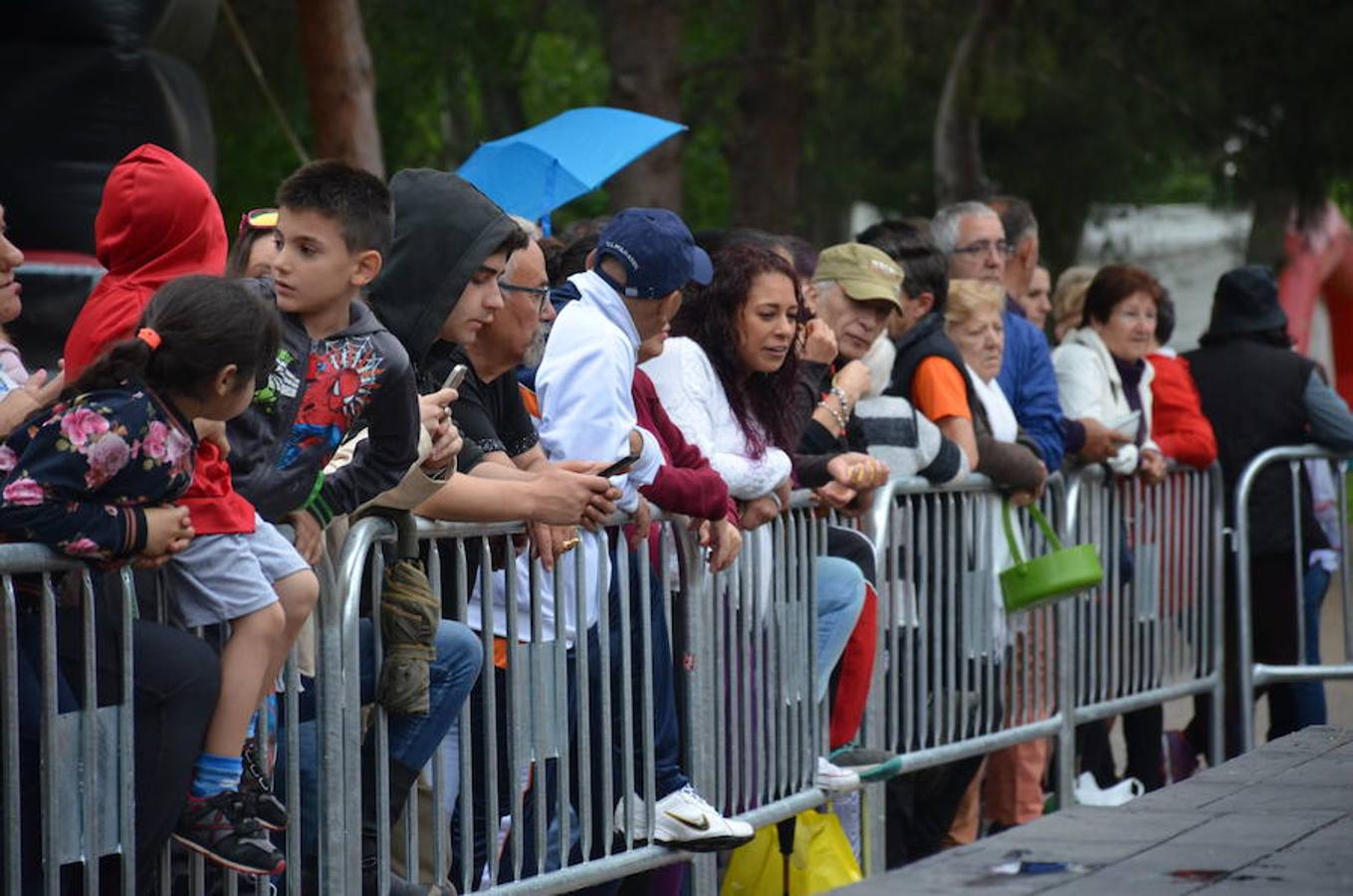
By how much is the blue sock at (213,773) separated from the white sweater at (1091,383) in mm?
5139

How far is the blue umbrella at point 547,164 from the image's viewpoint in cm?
937

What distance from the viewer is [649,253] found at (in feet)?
19.9

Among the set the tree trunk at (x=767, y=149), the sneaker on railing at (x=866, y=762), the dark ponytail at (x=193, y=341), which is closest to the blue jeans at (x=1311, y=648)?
the sneaker on railing at (x=866, y=762)

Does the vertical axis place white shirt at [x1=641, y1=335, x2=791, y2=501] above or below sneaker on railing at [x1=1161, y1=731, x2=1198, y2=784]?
above

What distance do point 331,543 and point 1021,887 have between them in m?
1.99

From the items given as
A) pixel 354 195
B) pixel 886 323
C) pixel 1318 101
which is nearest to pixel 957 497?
pixel 886 323

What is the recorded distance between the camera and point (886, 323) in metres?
7.78

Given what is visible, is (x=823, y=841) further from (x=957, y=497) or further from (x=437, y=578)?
(x=437, y=578)

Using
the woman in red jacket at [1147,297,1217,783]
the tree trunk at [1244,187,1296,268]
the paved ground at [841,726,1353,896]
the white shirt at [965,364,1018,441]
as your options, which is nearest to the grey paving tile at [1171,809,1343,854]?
the paved ground at [841,726,1353,896]

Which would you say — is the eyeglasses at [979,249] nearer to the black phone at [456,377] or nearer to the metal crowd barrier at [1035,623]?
the metal crowd barrier at [1035,623]

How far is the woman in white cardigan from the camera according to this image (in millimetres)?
9203

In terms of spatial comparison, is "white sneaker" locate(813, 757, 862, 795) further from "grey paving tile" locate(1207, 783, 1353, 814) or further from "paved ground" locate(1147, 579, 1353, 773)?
"paved ground" locate(1147, 579, 1353, 773)

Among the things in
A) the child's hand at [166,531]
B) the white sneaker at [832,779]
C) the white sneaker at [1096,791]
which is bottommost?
the white sneaker at [1096,791]

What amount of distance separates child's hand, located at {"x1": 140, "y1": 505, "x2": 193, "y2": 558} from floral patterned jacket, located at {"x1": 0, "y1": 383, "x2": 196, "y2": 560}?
0.02 m
